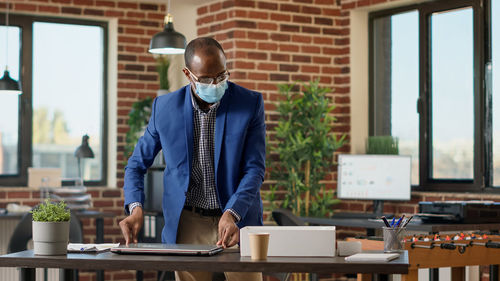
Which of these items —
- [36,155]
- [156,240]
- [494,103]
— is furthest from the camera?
[36,155]

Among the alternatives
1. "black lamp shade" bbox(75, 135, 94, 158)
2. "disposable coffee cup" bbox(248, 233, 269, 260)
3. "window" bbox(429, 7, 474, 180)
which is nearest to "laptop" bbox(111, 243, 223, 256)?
"disposable coffee cup" bbox(248, 233, 269, 260)

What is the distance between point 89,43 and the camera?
23.9 ft

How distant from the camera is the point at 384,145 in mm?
6367

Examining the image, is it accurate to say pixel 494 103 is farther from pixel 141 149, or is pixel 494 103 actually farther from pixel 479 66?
pixel 141 149

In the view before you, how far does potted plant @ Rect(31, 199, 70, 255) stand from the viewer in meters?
2.64

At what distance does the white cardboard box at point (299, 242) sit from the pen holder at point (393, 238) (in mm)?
295

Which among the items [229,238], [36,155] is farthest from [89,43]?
[229,238]

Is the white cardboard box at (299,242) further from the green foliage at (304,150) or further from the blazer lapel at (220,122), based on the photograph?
the green foliage at (304,150)

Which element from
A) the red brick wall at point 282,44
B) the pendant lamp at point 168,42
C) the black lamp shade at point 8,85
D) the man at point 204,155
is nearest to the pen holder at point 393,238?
the man at point 204,155

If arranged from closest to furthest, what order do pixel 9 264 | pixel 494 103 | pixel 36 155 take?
pixel 9 264 → pixel 494 103 → pixel 36 155

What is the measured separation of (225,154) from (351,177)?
3.33 meters

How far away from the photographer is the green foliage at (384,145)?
635 cm

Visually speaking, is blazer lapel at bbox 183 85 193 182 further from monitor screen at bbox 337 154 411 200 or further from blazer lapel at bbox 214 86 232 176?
monitor screen at bbox 337 154 411 200

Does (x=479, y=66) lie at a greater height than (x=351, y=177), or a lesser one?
greater
